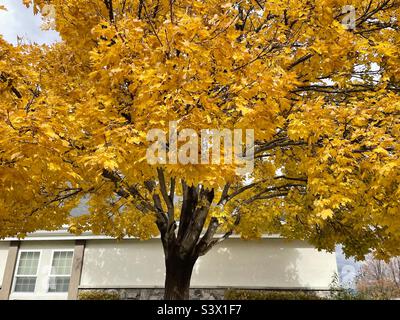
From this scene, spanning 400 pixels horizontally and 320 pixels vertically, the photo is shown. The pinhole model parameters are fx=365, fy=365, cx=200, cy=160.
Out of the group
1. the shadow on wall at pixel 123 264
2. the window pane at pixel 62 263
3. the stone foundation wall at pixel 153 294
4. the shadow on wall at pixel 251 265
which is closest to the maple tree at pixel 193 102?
the shadow on wall at pixel 251 265

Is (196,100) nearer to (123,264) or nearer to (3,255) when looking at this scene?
(123,264)

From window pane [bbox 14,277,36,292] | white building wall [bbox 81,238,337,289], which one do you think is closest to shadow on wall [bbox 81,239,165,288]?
white building wall [bbox 81,238,337,289]

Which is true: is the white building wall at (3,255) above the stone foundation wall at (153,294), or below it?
above

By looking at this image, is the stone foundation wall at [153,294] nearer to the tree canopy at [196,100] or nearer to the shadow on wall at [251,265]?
the shadow on wall at [251,265]

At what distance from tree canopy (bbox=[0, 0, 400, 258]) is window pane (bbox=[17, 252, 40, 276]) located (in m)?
8.87

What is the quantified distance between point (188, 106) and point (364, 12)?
14.8 ft

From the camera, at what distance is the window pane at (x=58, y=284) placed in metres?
15.8

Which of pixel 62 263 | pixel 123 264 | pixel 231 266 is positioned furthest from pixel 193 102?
pixel 62 263

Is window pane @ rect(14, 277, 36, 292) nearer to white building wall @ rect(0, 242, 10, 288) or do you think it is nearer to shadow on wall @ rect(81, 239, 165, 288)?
white building wall @ rect(0, 242, 10, 288)

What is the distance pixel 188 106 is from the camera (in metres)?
4.79

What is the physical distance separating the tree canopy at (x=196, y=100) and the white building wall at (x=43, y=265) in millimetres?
8420

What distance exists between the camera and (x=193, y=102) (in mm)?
4527

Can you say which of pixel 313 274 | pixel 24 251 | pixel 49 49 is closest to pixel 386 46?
pixel 49 49

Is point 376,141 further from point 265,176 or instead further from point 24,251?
point 24,251
